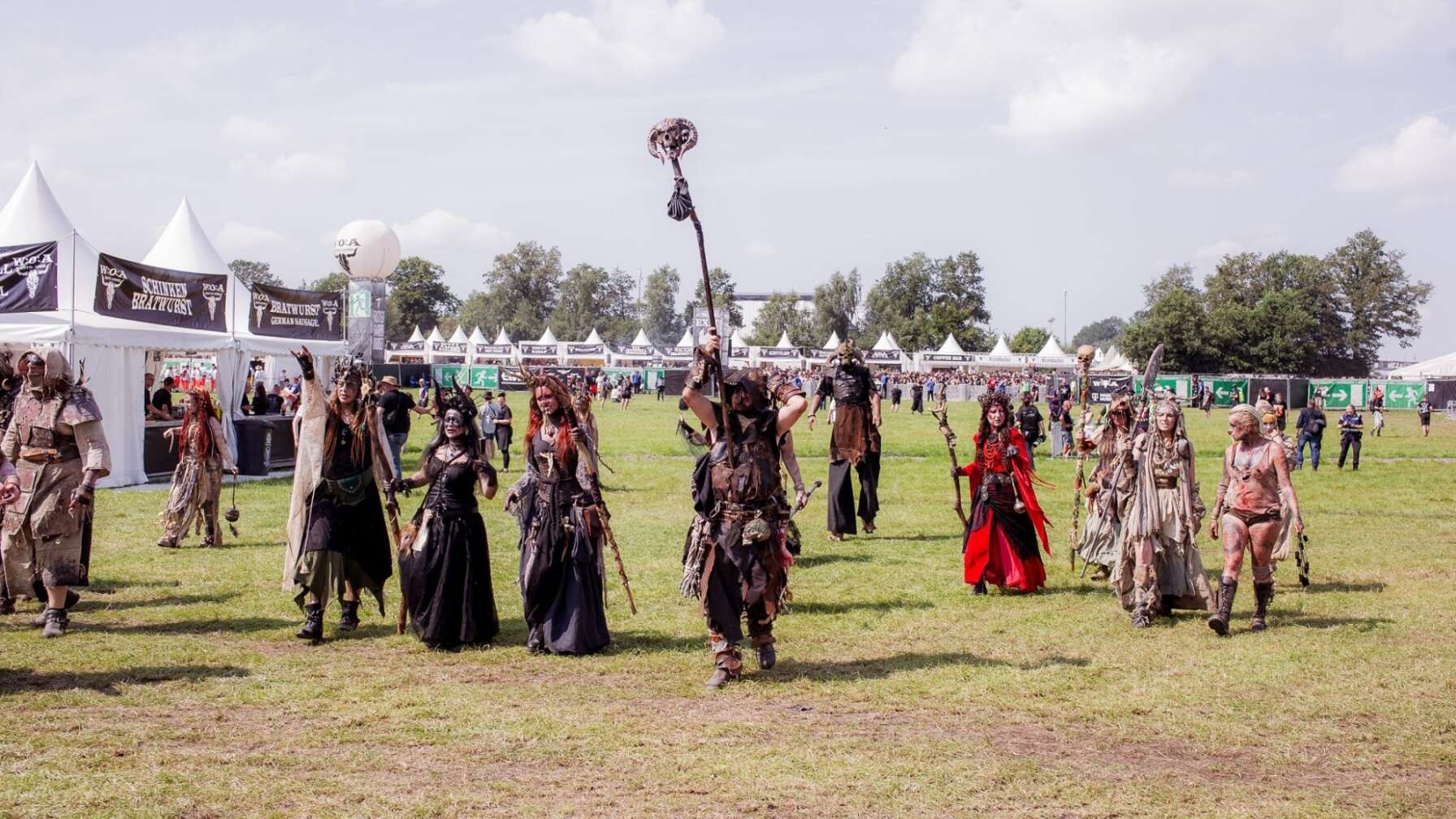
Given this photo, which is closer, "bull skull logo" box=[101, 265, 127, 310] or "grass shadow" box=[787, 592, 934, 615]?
"grass shadow" box=[787, 592, 934, 615]

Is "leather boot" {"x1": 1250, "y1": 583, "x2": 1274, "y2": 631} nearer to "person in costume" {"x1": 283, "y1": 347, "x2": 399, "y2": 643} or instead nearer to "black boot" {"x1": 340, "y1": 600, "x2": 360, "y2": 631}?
"person in costume" {"x1": 283, "y1": 347, "x2": 399, "y2": 643}

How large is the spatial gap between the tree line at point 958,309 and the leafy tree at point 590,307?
0.54 ft

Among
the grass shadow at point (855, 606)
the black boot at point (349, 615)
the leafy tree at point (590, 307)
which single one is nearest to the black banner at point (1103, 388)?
the grass shadow at point (855, 606)

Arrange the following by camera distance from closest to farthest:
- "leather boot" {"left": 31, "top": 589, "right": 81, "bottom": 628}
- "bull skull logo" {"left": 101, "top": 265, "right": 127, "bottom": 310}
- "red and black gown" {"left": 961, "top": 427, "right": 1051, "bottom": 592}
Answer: "leather boot" {"left": 31, "top": 589, "right": 81, "bottom": 628}, "red and black gown" {"left": 961, "top": 427, "right": 1051, "bottom": 592}, "bull skull logo" {"left": 101, "top": 265, "right": 127, "bottom": 310}

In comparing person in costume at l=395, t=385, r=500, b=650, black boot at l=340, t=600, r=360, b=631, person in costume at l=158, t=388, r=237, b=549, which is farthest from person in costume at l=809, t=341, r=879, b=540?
person in costume at l=158, t=388, r=237, b=549

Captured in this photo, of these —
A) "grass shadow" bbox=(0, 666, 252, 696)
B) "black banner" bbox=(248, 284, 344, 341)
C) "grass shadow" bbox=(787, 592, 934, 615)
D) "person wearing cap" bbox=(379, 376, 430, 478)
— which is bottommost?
"grass shadow" bbox=(0, 666, 252, 696)

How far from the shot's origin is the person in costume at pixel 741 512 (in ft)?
24.6

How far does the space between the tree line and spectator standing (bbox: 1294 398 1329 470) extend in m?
36.2

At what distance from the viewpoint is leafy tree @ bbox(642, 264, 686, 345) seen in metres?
151

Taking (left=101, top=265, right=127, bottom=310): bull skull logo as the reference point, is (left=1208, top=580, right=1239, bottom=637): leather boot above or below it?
below

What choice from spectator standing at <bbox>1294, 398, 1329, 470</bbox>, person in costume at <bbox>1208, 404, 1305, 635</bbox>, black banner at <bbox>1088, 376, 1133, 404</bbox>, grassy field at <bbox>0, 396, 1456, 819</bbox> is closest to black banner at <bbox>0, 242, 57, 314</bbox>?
grassy field at <bbox>0, 396, 1456, 819</bbox>

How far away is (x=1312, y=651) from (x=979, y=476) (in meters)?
3.12

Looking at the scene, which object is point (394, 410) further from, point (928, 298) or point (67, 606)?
point (928, 298)

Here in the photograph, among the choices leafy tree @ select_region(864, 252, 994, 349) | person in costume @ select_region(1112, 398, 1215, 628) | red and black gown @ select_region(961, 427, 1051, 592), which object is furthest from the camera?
leafy tree @ select_region(864, 252, 994, 349)
